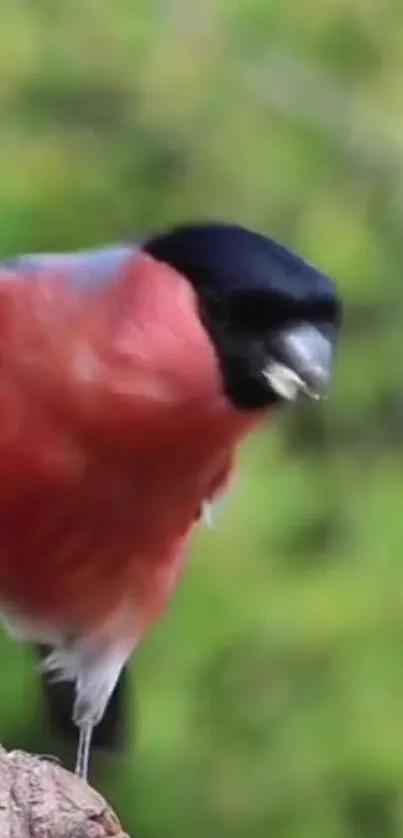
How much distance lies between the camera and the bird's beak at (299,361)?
1046 mm

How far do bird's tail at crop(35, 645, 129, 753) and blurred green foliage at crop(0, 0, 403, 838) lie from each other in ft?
0.23

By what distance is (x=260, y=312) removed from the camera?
1063 millimetres

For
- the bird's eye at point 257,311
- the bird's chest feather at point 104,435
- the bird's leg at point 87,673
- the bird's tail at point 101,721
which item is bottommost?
the bird's tail at point 101,721

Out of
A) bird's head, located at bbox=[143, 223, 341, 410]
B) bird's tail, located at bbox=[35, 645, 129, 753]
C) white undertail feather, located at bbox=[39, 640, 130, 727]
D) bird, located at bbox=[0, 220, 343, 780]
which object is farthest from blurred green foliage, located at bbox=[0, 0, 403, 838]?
bird's head, located at bbox=[143, 223, 341, 410]

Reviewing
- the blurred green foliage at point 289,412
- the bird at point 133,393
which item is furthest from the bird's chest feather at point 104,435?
the blurred green foliage at point 289,412

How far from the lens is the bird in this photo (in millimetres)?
1062

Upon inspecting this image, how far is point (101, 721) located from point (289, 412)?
1.93 ft

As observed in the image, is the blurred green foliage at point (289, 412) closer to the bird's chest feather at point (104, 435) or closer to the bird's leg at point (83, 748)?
the bird's leg at point (83, 748)

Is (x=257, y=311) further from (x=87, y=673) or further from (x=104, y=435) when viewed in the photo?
(x=87, y=673)

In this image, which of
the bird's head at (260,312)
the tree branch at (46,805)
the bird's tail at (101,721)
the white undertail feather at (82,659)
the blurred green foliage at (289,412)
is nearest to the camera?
the tree branch at (46,805)

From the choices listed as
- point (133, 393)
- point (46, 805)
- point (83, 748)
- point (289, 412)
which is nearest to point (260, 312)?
point (133, 393)

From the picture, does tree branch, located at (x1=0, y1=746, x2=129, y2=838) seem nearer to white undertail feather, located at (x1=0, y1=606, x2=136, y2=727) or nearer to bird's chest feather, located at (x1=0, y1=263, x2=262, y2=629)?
bird's chest feather, located at (x1=0, y1=263, x2=262, y2=629)

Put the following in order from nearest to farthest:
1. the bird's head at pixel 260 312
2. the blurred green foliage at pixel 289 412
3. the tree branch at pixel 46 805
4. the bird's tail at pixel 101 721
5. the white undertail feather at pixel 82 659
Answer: the tree branch at pixel 46 805
the bird's head at pixel 260 312
the white undertail feather at pixel 82 659
the bird's tail at pixel 101 721
the blurred green foliage at pixel 289 412

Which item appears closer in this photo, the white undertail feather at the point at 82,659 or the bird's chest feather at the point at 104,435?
the bird's chest feather at the point at 104,435
